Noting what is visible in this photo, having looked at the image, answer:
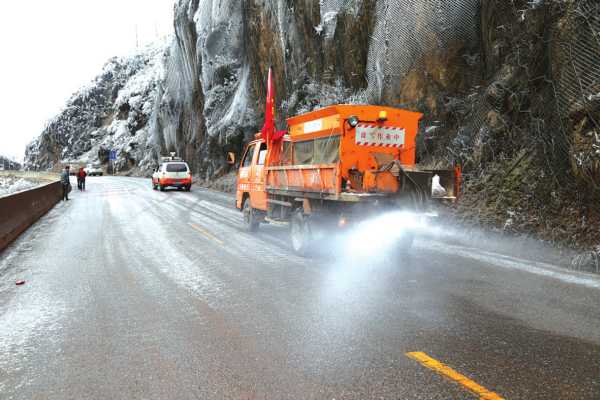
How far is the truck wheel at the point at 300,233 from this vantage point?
8602 mm

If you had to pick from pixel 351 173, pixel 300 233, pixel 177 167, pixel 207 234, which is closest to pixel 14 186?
pixel 177 167

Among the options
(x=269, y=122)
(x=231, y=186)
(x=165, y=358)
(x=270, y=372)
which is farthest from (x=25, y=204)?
(x=231, y=186)

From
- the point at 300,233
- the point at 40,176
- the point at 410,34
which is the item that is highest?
the point at 410,34

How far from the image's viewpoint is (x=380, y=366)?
377 centimetres

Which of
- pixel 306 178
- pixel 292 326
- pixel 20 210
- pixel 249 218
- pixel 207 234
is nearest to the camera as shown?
pixel 292 326

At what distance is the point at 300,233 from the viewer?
8906 mm

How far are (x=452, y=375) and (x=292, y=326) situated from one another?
1748 millimetres

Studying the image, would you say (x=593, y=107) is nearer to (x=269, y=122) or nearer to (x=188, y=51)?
(x=269, y=122)

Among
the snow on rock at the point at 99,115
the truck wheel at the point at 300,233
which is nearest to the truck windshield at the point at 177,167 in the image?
the truck wheel at the point at 300,233

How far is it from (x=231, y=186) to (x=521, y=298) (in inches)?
1000

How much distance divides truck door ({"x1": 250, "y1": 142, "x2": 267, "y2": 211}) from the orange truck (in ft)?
3.75

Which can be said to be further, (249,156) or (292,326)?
(249,156)

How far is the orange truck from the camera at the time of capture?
772 centimetres

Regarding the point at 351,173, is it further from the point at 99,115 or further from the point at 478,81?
→ the point at 99,115
